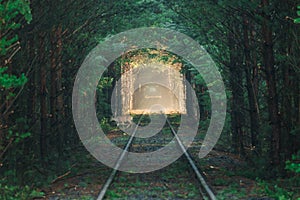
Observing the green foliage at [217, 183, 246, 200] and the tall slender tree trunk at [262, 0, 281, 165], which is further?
the tall slender tree trunk at [262, 0, 281, 165]

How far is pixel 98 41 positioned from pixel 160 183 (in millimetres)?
8653

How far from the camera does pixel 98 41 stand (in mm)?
19406

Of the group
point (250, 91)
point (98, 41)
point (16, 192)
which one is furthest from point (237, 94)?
point (16, 192)

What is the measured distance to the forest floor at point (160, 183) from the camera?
33.6 feet

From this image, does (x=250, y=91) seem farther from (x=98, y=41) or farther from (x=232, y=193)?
(x=98, y=41)

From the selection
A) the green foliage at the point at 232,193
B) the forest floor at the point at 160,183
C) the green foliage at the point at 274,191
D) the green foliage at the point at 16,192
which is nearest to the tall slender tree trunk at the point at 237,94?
the forest floor at the point at 160,183

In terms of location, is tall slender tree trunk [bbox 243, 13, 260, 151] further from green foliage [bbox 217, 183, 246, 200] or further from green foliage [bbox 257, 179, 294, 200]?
green foliage [bbox 217, 183, 246, 200]

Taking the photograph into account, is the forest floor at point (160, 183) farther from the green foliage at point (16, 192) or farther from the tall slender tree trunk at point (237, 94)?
the tall slender tree trunk at point (237, 94)

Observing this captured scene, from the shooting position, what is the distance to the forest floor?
10227 mm

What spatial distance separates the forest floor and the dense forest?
25 cm

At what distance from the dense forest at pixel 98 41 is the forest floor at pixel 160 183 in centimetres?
25

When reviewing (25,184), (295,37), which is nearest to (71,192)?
(25,184)

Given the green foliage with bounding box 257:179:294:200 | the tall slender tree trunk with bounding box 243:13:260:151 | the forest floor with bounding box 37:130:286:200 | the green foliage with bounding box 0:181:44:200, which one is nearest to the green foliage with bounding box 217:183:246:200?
the forest floor with bounding box 37:130:286:200

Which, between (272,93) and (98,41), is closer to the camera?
(272,93)
